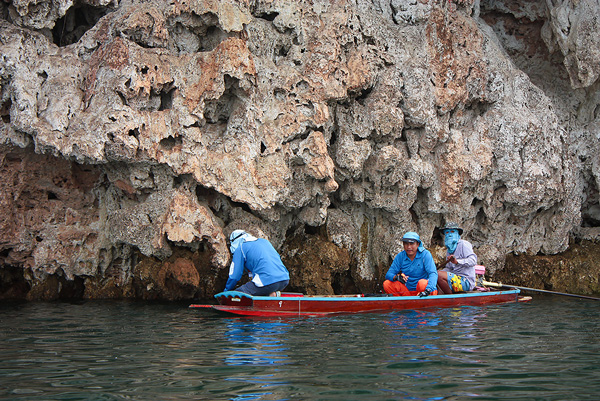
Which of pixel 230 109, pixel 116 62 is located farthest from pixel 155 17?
pixel 230 109

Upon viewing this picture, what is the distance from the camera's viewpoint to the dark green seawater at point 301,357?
5234 mm

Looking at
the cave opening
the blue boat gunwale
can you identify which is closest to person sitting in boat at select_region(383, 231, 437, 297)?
the blue boat gunwale

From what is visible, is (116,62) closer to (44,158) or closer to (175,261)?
(44,158)

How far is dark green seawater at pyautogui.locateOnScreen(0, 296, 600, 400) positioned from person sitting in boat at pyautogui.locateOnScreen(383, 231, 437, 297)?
34.5 inches

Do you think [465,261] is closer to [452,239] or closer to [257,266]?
[452,239]

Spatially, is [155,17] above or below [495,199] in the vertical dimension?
above

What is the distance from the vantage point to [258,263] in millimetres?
10766

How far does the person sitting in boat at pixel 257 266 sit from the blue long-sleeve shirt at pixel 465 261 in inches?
162

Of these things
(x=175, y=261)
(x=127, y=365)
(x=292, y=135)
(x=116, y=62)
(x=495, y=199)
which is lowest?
(x=127, y=365)

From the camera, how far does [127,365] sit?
630 centimetres

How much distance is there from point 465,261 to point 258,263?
4.74 m

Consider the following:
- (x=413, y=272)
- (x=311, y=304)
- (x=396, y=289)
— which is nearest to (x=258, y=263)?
(x=311, y=304)

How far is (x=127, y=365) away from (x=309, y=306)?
190 inches

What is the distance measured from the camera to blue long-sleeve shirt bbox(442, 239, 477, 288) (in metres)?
12.4
